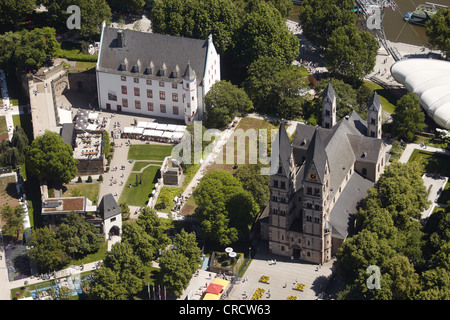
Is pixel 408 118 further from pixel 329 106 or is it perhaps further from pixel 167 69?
pixel 167 69

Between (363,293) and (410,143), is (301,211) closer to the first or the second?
(363,293)

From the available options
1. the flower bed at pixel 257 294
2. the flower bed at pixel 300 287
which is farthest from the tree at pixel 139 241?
the flower bed at pixel 300 287

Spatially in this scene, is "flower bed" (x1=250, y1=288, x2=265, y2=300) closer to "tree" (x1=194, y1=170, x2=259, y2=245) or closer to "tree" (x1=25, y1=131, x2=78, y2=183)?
"tree" (x1=194, y1=170, x2=259, y2=245)

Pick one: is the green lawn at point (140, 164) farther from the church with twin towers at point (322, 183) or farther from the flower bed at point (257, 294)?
the flower bed at point (257, 294)

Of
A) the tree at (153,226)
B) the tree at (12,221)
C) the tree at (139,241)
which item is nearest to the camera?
the tree at (139,241)

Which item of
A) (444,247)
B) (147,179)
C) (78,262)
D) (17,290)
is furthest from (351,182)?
(17,290)

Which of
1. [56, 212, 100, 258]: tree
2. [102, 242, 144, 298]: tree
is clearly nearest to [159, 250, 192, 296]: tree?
[102, 242, 144, 298]: tree
